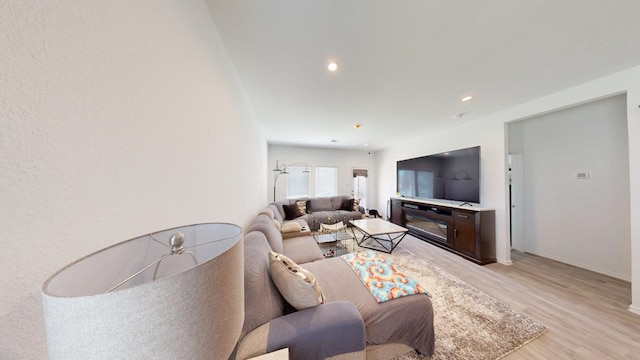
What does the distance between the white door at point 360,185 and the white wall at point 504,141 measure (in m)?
1.41

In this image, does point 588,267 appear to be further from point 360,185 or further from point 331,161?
point 331,161

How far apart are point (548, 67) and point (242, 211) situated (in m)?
3.63

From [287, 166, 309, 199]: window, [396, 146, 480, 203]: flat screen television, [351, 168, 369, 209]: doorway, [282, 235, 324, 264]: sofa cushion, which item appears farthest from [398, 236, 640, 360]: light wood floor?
[287, 166, 309, 199]: window

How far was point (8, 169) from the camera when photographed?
374mm

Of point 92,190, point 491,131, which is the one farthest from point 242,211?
point 491,131

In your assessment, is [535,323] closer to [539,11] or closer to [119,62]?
[539,11]

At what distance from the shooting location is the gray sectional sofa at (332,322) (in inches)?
39.2

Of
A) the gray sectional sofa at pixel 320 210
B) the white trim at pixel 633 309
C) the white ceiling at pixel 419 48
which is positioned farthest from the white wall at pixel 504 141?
the gray sectional sofa at pixel 320 210

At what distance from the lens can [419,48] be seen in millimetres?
1566

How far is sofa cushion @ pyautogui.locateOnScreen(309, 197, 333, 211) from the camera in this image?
4899 mm

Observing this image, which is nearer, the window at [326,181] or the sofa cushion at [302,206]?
the sofa cushion at [302,206]

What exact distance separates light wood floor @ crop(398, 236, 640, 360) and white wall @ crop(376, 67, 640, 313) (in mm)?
292

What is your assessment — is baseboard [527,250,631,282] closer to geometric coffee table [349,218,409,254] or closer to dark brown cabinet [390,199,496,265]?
dark brown cabinet [390,199,496,265]

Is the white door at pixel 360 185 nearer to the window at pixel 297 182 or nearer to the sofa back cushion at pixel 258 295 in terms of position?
the window at pixel 297 182
